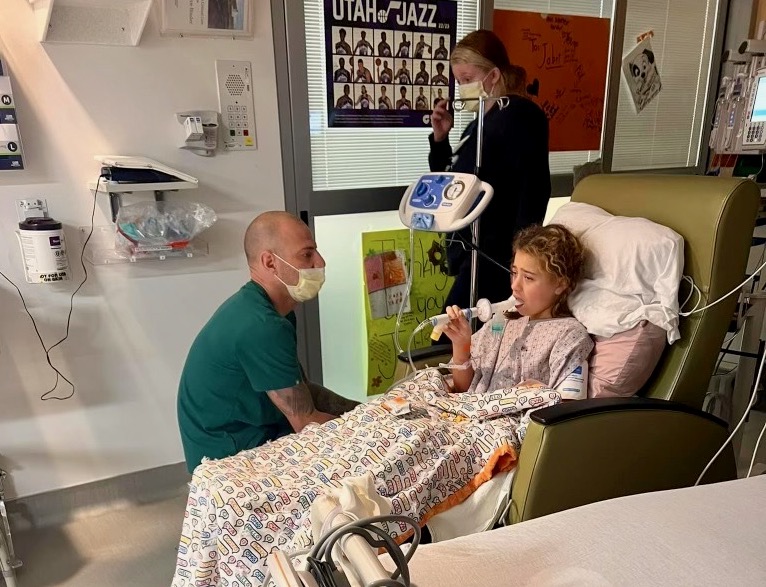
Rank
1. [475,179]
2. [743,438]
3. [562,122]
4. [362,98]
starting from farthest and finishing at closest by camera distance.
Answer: [562,122], [743,438], [362,98], [475,179]

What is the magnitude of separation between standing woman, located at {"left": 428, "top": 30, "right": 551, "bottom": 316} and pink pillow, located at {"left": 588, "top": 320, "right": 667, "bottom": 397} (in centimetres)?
58

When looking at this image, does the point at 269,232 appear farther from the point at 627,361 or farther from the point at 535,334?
the point at 627,361

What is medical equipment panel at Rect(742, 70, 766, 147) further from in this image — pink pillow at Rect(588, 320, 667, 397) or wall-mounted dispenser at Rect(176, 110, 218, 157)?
wall-mounted dispenser at Rect(176, 110, 218, 157)

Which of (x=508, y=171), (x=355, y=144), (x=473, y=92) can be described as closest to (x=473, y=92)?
(x=473, y=92)

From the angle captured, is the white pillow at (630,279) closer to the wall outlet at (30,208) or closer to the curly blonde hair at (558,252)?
the curly blonde hair at (558,252)

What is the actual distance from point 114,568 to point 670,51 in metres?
3.31

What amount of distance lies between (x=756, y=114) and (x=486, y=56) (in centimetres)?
93

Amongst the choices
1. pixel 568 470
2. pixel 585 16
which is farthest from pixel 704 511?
pixel 585 16

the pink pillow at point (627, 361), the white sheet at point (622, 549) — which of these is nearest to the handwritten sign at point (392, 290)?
the pink pillow at point (627, 361)

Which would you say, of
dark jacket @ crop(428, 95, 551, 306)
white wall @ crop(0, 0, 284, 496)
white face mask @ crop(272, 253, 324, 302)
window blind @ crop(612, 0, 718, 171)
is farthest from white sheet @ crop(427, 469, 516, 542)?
window blind @ crop(612, 0, 718, 171)

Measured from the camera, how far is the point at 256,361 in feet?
4.91

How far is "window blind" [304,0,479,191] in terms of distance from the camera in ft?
7.28

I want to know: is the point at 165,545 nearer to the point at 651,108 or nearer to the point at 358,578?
the point at 358,578

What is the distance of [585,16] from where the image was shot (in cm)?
270
